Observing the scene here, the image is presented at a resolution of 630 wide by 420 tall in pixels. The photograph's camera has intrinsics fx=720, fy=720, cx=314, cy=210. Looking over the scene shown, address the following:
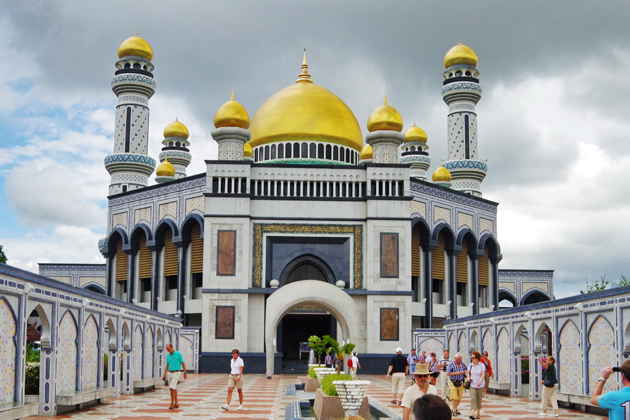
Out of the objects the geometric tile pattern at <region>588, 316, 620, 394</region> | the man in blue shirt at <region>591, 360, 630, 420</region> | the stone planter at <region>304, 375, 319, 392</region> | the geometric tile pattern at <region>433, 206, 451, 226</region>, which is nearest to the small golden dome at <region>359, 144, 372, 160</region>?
the geometric tile pattern at <region>433, 206, 451, 226</region>

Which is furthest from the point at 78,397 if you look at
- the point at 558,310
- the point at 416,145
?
the point at 416,145

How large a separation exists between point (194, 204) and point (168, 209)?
178 cm

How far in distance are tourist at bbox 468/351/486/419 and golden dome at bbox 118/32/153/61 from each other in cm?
3181

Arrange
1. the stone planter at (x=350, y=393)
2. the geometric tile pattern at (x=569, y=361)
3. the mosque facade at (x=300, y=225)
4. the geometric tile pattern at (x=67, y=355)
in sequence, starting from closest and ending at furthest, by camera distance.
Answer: the stone planter at (x=350, y=393) → the geometric tile pattern at (x=67, y=355) → the geometric tile pattern at (x=569, y=361) → the mosque facade at (x=300, y=225)

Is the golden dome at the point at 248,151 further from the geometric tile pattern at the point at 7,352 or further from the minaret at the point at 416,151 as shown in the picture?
the geometric tile pattern at the point at 7,352

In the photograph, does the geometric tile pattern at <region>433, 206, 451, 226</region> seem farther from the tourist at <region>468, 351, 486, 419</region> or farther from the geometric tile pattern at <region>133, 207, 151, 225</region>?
the tourist at <region>468, 351, 486, 419</region>

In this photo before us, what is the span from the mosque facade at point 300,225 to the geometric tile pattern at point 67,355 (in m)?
10.5

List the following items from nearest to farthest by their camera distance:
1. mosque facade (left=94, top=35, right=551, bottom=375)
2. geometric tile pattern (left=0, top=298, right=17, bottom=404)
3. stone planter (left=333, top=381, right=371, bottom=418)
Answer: geometric tile pattern (left=0, top=298, right=17, bottom=404) < stone planter (left=333, top=381, right=371, bottom=418) < mosque facade (left=94, top=35, right=551, bottom=375)

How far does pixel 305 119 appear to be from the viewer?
110ft

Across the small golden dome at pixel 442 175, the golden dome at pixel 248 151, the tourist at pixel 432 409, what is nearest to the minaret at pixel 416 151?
the small golden dome at pixel 442 175

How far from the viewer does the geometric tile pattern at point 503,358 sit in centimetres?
1766

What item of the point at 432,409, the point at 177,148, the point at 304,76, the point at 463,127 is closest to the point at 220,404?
the point at 432,409

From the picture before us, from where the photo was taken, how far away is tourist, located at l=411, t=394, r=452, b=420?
364cm

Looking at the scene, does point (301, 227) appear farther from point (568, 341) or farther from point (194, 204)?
point (568, 341)
